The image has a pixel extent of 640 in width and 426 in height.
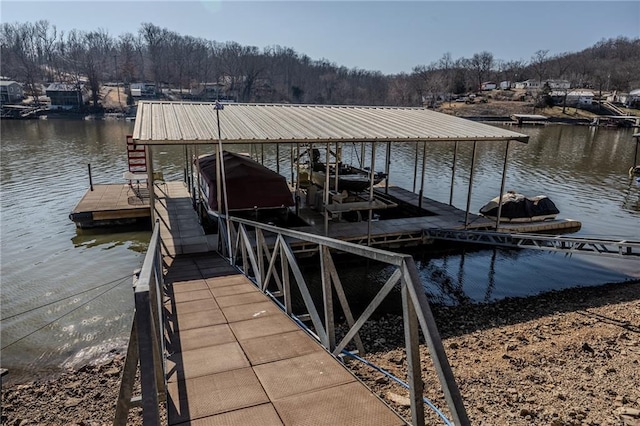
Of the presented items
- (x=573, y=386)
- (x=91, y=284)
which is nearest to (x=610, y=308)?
(x=573, y=386)

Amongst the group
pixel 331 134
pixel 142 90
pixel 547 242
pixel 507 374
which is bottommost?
pixel 507 374

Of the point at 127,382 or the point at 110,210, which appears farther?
the point at 110,210

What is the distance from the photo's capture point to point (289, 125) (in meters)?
12.6

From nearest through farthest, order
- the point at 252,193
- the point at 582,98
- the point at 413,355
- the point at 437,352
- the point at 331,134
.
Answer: the point at 437,352 < the point at 413,355 < the point at 331,134 < the point at 252,193 < the point at 582,98

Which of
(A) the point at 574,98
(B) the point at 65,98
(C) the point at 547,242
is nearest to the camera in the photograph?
(C) the point at 547,242

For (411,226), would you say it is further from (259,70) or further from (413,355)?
(259,70)

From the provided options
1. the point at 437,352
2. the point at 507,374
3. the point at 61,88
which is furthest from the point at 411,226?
the point at 61,88

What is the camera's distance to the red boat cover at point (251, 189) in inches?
475

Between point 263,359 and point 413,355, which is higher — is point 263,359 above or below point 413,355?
below

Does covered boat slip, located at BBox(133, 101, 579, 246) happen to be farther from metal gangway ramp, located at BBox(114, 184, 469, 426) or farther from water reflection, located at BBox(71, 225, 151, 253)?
metal gangway ramp, located at BBox(114, 184, 469, 426)

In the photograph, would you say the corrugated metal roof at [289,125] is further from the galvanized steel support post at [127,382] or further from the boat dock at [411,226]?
the galvanized steel support post at [127,382]

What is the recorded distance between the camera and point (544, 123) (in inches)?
3041

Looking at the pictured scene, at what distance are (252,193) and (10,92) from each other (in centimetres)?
9547

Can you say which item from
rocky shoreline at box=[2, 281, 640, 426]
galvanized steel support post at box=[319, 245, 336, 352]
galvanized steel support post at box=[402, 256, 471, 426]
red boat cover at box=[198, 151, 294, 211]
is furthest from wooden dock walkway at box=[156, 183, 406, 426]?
red boat cover at box=[198, 151, 294, 211]
